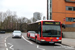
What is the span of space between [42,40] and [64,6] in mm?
31165

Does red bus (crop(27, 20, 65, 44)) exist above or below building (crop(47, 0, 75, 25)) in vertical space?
below

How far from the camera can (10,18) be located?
269 feet

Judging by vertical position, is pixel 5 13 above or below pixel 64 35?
above

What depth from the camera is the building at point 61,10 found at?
44044 mm

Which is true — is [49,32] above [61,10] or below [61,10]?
below

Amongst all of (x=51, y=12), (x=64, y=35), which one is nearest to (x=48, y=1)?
(x=51, y=12)

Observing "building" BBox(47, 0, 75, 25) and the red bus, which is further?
"building" BBox(47, 0, 75, 25)

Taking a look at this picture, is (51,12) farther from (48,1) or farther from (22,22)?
(22,22)

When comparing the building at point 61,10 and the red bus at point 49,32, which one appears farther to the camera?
the building at point 61,10

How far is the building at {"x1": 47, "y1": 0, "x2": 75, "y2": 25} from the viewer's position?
145 ft

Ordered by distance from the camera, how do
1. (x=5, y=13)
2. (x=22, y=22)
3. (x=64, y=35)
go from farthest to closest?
1. (x=22, y=22)
2. (x=5, y=13)
3. (x=64, y=35)

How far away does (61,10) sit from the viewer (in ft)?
148

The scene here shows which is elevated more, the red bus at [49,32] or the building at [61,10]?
the building at [61,10]

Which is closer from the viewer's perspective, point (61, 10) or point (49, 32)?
point (49, 32)
